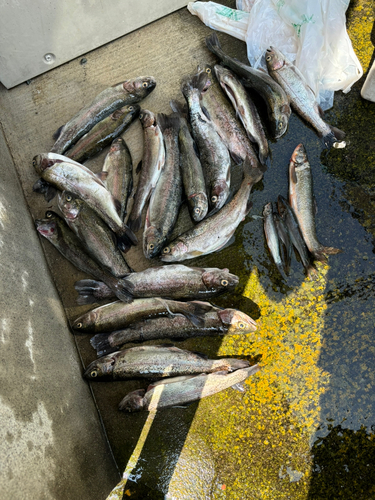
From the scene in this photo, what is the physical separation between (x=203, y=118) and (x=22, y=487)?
3.82 metres

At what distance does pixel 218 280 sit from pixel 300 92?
2.35 metres

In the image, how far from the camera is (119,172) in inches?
157

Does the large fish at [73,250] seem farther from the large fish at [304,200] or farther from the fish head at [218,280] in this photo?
the large fish at [304,200]

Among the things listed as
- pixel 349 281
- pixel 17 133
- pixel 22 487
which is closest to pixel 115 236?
pixel 17 133

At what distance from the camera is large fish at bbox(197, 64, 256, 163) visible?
3.99 metres

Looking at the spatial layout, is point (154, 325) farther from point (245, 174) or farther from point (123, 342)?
point (245, 174)

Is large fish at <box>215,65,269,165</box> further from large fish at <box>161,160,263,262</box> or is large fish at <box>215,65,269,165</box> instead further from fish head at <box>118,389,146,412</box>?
fish head at <box>118,389,146,412</box>

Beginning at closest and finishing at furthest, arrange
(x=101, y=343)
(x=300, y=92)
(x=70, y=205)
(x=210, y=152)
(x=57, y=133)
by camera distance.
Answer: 1. (x=70, y=205)
2. (x=101, y=343)
3. (x=210, y=152)
4. (x=300, y=92)
5. (x=57, y=133)

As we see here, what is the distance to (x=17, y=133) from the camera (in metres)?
4.34

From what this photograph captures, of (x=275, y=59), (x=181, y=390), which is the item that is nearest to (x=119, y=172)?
(x=275, y=59)

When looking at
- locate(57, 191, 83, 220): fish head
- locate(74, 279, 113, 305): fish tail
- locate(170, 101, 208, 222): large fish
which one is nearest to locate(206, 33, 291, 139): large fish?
locate(170, 101, 208, 222): large fish

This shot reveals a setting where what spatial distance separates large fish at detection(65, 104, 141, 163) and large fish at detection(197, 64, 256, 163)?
2.75 feet

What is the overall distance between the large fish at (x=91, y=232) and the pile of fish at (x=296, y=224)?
5.58 ft

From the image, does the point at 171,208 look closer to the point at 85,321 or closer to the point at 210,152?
the point at 210,152
